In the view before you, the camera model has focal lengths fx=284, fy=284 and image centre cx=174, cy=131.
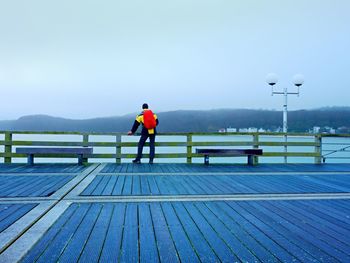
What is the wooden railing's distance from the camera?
852 centimetres

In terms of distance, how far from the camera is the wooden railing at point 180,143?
28.0ft

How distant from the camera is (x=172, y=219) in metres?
3.41

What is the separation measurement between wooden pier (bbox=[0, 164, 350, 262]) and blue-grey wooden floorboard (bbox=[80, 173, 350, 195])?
19 mm

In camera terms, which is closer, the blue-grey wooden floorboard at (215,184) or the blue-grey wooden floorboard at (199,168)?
the blue-grey wooden floorboard at (215,184)

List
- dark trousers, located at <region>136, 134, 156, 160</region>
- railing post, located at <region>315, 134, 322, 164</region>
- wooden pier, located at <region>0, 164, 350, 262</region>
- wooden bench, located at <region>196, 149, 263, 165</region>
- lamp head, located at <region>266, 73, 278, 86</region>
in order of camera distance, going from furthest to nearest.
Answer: lamp head, located at <region>266, 73, 278, 86</region> → railing post, located at <region>315, 134, 322, 164</region> → dark trousers, located at <region>136, 134, 156, 160</region> → wooden bench, located at <region>196, 149, 263, 165</region> → wooden pier, located at <region>0, 164, 350, 262</region>

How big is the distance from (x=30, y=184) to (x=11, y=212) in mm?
1980

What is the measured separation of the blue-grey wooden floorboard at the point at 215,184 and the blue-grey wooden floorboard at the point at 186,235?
937 millimetres

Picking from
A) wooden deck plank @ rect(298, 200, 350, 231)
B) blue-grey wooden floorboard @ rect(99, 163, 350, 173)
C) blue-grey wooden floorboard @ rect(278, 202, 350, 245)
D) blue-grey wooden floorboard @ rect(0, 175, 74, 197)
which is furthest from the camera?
blue-grey wooden floorboard @ rect(99, 163, 350, 173)

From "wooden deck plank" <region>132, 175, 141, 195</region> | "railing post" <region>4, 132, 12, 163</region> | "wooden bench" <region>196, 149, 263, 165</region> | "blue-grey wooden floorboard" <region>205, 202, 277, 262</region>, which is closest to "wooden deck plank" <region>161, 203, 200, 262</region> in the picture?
"blue-grey wooden floorboard" <region>205, 202, 277, 262</region>

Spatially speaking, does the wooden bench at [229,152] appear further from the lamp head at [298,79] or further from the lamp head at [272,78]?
the lamp head at [298,79]

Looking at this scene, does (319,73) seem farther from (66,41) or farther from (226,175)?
(226,175)

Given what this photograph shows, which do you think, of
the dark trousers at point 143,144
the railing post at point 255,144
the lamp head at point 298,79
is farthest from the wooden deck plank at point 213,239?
the lamp head at point 298,79

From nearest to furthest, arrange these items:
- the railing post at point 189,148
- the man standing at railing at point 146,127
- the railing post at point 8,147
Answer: the railing post at point 8,147 → the man standing at railing at point 146,127 → the railing post at point 189,148

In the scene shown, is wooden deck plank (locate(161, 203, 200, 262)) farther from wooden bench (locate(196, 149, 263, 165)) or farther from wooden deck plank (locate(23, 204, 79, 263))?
wooden bench (locate(196, 149, 263, 165))
